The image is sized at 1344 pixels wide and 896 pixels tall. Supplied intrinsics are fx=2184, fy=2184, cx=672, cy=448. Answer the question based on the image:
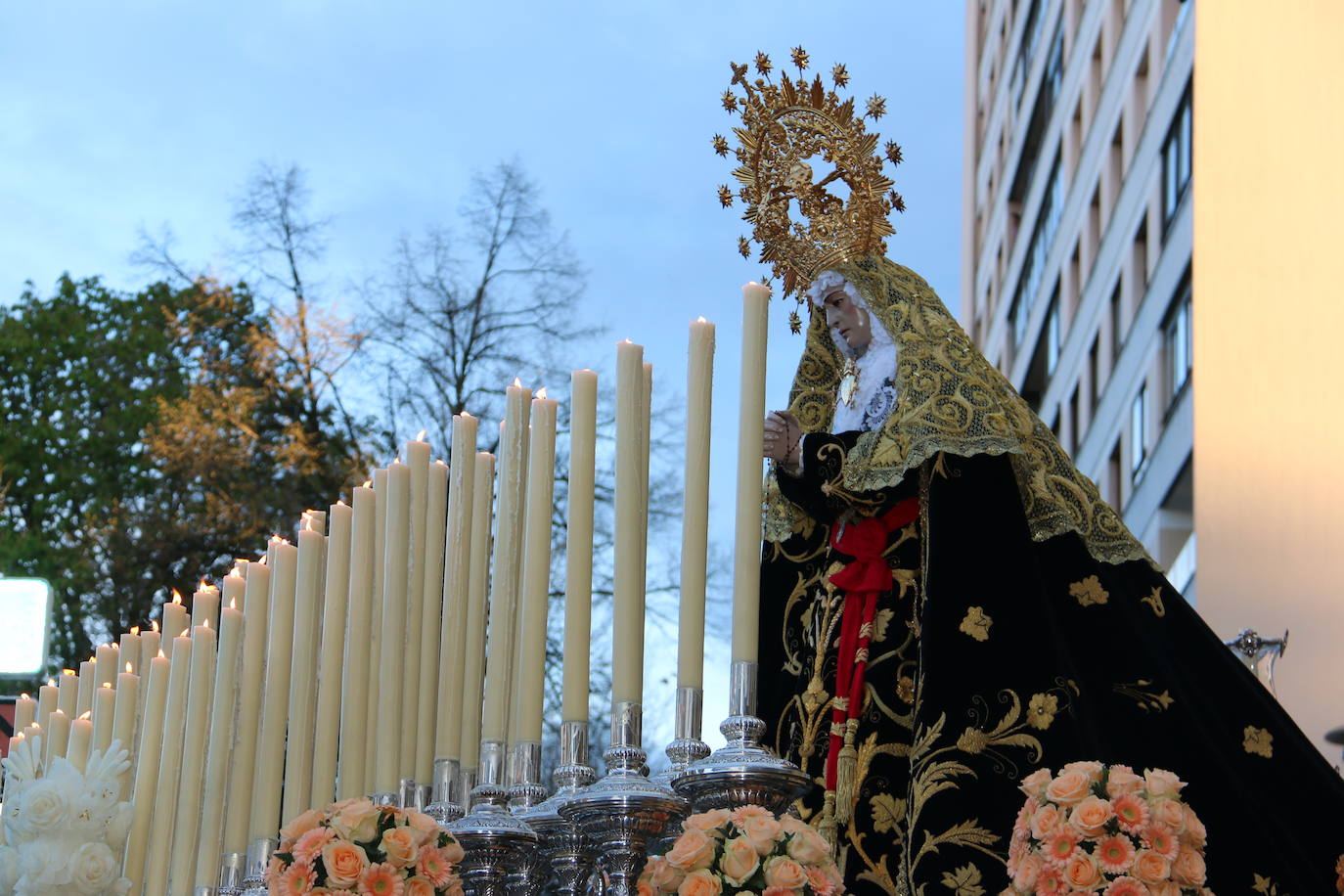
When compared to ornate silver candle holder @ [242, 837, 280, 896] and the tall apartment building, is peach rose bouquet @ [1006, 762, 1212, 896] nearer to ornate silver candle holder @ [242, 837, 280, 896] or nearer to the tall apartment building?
ornate silver candle holder @ [242, 837, 280, 896]

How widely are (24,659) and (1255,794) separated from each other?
118 inches

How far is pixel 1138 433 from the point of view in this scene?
77.8 ft

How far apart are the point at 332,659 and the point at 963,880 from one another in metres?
1.24

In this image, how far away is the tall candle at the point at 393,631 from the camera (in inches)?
152

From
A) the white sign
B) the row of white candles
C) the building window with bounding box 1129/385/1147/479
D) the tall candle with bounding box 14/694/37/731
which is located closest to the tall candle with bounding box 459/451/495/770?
the row of white candles

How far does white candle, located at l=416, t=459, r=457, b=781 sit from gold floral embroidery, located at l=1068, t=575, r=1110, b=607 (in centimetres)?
134

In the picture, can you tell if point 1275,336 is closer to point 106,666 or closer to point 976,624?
point 976,624

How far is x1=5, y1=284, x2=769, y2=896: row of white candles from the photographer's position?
3.54 meters

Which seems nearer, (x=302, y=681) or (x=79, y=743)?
(x=302, y=681)

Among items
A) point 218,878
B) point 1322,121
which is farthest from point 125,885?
point 1322,121

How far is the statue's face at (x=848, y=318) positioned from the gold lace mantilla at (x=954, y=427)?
6 cm

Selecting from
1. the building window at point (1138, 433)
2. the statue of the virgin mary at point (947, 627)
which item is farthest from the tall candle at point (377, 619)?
the building window at point (1138, 433)

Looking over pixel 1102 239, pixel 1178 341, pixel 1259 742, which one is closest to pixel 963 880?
pixel 1259 742

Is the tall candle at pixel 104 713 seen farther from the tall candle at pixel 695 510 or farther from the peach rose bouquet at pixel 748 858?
the peach rose bouquet at pixel 748 858
